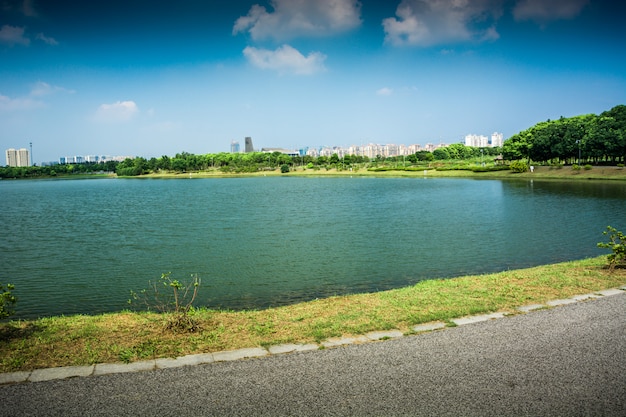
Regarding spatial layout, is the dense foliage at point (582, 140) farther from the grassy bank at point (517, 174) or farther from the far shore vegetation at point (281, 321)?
the far shore vegetation at point (281, 321)

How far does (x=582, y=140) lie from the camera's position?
55.4 meters

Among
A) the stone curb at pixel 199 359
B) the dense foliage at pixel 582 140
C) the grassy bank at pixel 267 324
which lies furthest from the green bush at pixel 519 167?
the stone curb at pixel 199 359

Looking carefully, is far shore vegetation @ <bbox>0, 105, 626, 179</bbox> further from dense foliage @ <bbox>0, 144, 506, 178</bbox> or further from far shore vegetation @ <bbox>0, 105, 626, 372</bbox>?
far shore vegetation @ <bbox>0, 105, 626, 372</bbox>

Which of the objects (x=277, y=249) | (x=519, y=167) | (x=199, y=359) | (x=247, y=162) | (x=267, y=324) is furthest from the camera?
(x=247, y=162)

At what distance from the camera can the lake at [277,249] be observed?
11.4 metres

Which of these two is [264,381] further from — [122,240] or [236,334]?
[122,240]

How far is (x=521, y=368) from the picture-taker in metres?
4.69

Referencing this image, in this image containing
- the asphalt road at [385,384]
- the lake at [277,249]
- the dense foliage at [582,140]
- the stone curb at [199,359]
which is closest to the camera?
the asphalt road at [385,384]

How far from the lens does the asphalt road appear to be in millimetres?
3946

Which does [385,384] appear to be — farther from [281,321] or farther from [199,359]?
[281,321]

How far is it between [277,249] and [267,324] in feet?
34.1

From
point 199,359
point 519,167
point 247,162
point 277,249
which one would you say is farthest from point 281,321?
point 247,162

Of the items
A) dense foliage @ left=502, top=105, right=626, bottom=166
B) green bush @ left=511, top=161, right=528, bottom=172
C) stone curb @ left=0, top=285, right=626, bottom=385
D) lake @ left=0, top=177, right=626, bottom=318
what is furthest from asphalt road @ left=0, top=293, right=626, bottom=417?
green bush @ left=511, top=161, right=528, bottom=172

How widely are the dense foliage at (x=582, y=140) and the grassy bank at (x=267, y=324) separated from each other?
5346cm
